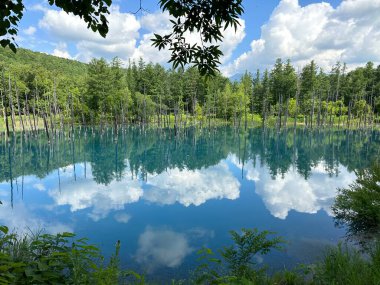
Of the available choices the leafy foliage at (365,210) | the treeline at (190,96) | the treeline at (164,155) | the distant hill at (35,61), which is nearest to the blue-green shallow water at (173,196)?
the treeline at (164,155)

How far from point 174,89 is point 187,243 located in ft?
267

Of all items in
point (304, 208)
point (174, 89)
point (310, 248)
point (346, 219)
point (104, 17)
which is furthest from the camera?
point (174, 89)

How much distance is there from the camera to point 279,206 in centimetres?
2227

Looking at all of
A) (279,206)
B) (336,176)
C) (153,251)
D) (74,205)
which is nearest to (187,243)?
(153,251)

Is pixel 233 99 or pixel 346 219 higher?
pixel 233 99

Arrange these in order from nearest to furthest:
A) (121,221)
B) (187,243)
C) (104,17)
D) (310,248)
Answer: (104,17) → (310,248) → (187,243) → (121,221)

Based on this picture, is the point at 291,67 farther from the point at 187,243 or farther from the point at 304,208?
the point at 187,243

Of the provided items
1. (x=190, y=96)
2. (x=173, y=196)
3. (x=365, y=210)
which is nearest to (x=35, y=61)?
(x=190, y=96)

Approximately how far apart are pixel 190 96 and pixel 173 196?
75.5 metres

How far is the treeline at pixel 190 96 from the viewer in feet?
263

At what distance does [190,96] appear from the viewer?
321 ft

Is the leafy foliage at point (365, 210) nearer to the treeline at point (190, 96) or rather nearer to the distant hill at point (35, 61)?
the treeline at point (190, 96)

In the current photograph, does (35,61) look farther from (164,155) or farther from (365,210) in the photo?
(365,210)

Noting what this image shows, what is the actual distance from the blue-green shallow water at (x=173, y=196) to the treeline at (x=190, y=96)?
3405cm
